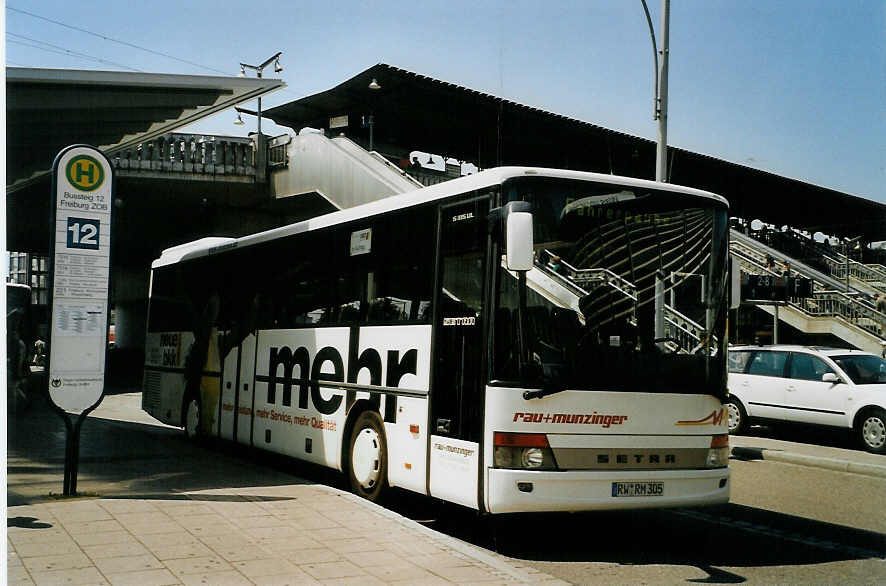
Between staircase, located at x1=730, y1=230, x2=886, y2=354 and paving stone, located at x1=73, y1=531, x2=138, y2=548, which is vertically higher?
staircase, located at x1=730, y1=230, x2=886, y2=354

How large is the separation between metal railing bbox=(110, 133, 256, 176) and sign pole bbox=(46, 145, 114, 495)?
19.2 meters

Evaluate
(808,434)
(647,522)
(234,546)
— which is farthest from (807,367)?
(234,546)

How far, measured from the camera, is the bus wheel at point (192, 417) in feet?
48.3

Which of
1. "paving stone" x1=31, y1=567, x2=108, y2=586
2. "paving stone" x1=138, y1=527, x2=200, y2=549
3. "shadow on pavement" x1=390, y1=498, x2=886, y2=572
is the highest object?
"paving stone" x1=138, y1=527, x2=200, y2=549

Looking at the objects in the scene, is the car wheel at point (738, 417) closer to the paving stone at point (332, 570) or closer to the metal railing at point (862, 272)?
the paving stone at point (332, 570)

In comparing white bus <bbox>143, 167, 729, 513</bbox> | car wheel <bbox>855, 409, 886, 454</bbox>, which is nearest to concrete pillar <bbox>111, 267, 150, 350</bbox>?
car wheel <bbox>855, 409, 886, 454</bbox>

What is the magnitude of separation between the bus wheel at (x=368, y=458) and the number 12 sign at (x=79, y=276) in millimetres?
2653

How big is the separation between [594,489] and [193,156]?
77.2 ft

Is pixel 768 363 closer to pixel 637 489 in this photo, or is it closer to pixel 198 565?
pixel 637 489

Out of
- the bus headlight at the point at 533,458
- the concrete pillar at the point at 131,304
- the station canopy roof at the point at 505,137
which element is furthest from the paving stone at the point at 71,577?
the concrete pillar at the point at 131,304

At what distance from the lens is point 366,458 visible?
969cm

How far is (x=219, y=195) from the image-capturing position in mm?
30812

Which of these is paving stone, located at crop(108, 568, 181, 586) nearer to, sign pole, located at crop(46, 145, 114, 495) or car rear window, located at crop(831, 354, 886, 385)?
sign pole, located at crop(46, 145, 114, 495)

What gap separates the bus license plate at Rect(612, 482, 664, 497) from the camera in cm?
770
